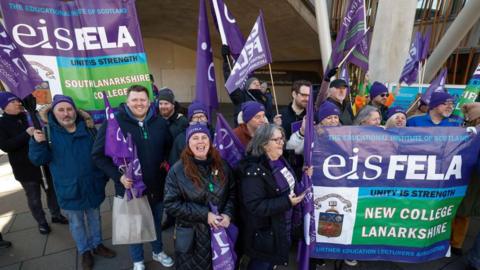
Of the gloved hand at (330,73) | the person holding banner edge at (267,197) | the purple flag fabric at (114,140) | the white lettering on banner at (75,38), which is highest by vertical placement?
the white lettering on banner at (75,38)

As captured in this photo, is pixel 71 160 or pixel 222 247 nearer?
pixel 222 247

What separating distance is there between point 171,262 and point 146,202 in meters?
0.91

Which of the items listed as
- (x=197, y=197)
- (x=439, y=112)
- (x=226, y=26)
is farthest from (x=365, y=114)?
(x=197, y=197)

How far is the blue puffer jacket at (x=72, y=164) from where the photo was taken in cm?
272

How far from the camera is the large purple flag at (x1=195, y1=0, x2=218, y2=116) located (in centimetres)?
311

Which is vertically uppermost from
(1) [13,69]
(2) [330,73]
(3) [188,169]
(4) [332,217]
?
(1) [13,69]

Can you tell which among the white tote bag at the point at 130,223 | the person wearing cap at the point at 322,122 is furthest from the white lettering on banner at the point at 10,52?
the person wearing cap at the point at 322,122

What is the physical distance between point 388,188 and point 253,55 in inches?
78.8

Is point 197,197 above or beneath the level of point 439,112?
beneath

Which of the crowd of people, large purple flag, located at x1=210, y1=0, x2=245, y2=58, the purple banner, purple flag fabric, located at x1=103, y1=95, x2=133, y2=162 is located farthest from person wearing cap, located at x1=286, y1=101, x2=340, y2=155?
purple flag fabric, located at x1=103, y1=95, x2=133, y2=162

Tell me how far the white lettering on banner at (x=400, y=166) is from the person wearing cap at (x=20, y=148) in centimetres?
340

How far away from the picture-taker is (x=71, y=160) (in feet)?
9.14

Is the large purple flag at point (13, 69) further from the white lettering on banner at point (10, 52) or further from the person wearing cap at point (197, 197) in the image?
the person wearing cap at point (197, 197)

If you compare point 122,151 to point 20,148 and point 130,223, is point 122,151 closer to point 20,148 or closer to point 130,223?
point 130,223
